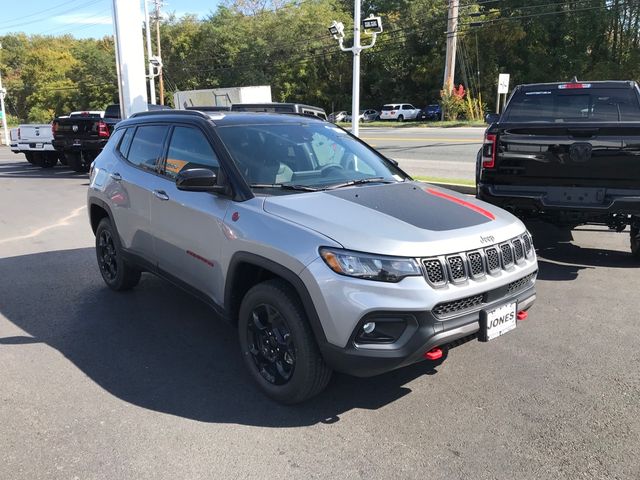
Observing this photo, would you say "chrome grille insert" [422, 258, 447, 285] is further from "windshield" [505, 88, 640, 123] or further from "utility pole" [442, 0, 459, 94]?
"utility pole" [442, 0, 459, 94]

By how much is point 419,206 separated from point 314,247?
2.99ft

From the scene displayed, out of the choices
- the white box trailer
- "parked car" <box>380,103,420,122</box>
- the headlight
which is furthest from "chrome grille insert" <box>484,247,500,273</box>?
"parked car" <box>380,103,420,122</box>

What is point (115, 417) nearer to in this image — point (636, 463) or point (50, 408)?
point (50, 408)

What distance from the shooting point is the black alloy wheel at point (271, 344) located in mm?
3334

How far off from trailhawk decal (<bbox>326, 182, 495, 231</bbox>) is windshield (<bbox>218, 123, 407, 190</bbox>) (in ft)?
0.84

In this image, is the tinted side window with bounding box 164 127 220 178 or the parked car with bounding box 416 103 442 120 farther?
the parked car with bounding box 416 103 442 120

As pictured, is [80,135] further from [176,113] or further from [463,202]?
[463,202]

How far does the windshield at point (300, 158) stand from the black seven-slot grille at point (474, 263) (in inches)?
44.9

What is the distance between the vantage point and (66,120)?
1623cm

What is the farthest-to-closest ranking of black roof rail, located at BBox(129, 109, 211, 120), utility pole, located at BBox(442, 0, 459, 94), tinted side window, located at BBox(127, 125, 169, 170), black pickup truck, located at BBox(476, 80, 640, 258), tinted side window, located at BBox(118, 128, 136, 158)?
utility pole, located at BBox(442, 0, 459, 94)
black pickup truck, located at BBox(476, 80, 640, 258)
tinted side window, located at BBox(118, 128, 136, 158)
tinted side window, located at BBox(127, 125, 169, 170)
black roof rail, located at BBox(129, 109, 211, 120)

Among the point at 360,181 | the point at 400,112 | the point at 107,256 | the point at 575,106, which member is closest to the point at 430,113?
the point at 400,112

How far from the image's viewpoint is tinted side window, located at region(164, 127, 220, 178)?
398 centimetres

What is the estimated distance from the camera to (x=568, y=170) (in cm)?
584

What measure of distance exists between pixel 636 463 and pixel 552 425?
458 mm
